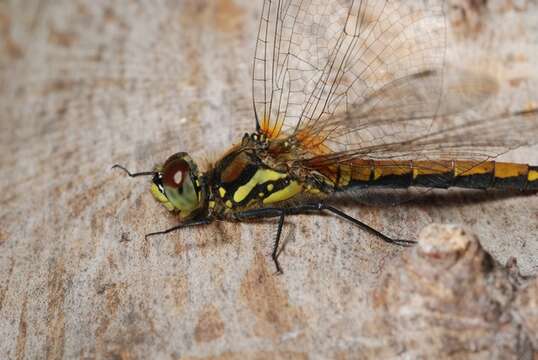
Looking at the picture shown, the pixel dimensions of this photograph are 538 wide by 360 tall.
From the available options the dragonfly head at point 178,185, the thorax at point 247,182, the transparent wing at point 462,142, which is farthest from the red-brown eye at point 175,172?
the transparent wing at point 462,142

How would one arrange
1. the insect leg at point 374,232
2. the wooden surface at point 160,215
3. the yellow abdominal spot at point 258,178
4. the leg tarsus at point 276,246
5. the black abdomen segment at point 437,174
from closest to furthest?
1. the wooden surface at point 160,215
2. the leg tarsus at point 276,246
3. the insect leg at point 374,232
4. the black abdomen segment at point 437,174
5. the yellow abdominal spot at point 258,178

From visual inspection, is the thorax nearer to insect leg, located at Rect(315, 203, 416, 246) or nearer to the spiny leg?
the spiny leg

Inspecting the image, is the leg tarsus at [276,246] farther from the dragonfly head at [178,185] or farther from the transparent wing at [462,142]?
the transparent wing at [462,142]

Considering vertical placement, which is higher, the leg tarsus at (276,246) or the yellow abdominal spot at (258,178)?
the leg tarsus at (276,246)

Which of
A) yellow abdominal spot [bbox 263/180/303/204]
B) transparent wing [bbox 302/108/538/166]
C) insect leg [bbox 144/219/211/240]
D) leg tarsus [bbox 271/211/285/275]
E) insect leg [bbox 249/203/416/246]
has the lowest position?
insect leg [bbox 144/219/211/240]

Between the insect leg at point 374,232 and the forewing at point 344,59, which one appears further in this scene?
the forewing at point 344,59

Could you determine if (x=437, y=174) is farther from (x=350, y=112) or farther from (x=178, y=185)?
(x=178, y=185)

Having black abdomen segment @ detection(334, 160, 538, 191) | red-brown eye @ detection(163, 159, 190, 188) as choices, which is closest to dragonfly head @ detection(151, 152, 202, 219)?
red-brown eye @ detection(163, 159, 190, 188)

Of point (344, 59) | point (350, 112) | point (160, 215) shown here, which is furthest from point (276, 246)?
point (344, 59)
